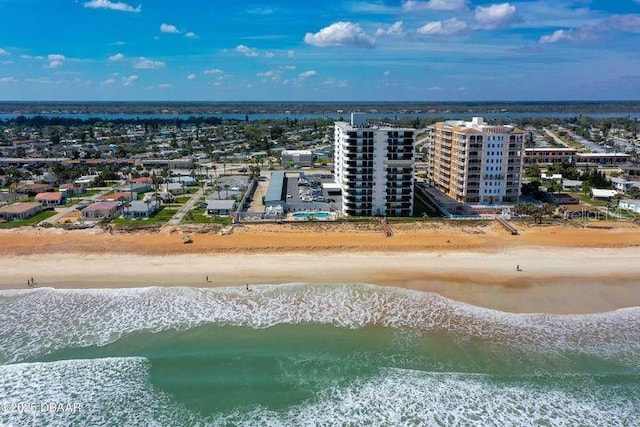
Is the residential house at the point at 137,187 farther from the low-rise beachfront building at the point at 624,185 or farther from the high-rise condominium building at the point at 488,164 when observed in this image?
the low-rise beachfront building at the point at 624,185

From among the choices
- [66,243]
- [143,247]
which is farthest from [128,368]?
[66,243]

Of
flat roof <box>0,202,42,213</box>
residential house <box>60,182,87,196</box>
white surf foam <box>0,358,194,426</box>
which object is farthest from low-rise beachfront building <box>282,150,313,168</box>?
white surf foam <box>0,358,194,426</box>

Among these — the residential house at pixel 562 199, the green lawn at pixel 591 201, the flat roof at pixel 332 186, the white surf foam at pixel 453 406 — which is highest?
the flat roof at pixel 332 186

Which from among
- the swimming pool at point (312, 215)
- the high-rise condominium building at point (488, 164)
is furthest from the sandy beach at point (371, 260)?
the high-rise condominium building at point (488, 164)

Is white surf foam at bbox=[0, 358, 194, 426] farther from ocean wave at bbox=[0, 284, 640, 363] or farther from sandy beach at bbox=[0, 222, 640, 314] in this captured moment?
sandy beach at bbox=[0, 222, 640, 314]

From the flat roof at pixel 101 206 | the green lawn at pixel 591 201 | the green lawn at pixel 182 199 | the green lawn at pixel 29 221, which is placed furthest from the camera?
the green lawn at pixel 182 199

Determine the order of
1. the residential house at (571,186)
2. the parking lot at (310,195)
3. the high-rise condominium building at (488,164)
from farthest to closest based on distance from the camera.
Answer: the residential house at (571,186) → the parking lot at (310,195) → the high-rise condominium building at (488,164)
